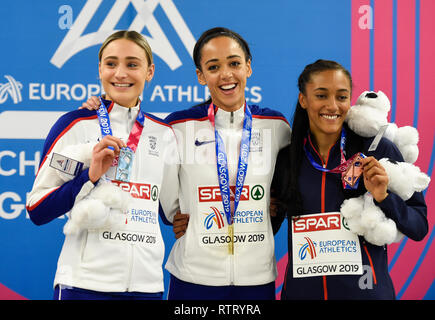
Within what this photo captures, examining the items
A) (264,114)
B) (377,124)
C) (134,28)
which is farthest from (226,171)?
(134,28)

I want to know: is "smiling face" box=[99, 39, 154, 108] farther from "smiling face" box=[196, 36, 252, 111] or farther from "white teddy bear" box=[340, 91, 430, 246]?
"white teddy bear" box=[340, 91, 430, 246]

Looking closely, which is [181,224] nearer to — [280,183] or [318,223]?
[280,183]

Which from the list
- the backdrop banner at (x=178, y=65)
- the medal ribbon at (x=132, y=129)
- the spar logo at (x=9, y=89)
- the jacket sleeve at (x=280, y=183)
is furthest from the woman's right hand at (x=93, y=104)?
the spar logo at (x=9, y=89)

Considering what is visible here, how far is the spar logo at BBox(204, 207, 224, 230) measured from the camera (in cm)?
247

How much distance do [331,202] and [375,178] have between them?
262 mm

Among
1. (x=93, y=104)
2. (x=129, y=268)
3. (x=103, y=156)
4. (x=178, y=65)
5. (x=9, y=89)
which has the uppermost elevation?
(x=178, y=65)

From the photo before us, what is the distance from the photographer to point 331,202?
2.36 meters

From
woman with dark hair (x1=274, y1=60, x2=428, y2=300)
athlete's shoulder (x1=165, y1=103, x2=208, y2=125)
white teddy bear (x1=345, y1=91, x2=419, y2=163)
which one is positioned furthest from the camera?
athlete's shoulder (x1=165, y1=103, x2=208, y2=125)

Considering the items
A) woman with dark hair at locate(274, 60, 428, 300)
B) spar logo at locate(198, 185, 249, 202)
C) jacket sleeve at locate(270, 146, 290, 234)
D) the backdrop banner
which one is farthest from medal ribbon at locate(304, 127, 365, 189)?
the backdrop banner

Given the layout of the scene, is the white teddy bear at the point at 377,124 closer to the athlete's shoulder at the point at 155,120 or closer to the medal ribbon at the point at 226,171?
the medal ribbon at the point at 226,171

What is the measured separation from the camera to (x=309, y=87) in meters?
2.50

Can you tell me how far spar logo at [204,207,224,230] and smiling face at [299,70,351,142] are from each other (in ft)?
2.20
